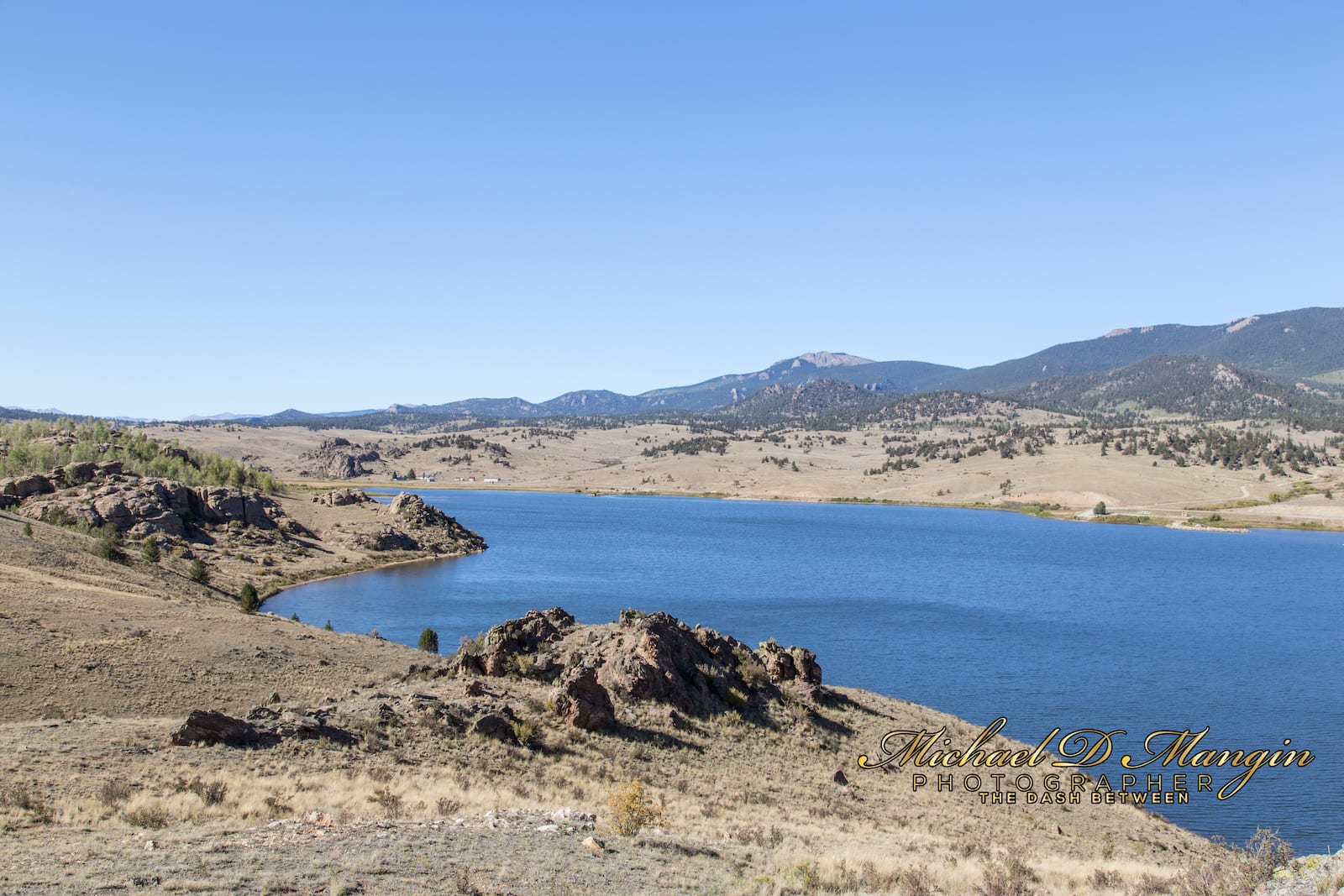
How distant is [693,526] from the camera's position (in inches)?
5453

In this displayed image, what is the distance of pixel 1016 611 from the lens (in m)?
67.6

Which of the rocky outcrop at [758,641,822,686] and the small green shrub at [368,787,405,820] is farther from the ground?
the small green shrub at [368,787,405,820]

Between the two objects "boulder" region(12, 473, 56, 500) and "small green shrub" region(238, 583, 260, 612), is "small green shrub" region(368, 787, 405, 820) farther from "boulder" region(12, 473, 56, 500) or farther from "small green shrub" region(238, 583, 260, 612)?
"boulder" region(12, 473, 56, 500)

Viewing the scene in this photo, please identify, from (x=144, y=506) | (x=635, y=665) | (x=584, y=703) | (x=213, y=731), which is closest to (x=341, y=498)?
(x=144, y=506)

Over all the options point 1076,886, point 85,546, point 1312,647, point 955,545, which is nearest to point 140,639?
point 85,546

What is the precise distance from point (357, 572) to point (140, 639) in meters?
49.9

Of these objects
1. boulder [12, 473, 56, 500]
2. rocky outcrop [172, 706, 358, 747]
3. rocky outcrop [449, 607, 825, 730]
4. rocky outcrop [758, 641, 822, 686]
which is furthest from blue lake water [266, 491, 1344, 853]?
rocky outcrop [172, 706, 358, 747]

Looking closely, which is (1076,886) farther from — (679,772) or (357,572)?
(357,572)

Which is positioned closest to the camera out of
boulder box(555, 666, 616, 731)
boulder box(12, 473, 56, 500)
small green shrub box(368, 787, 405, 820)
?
small green shrub box(368, 787, 405, 820)

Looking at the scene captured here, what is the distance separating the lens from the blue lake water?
38531 mm

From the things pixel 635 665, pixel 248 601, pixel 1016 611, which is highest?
pixel 635 665

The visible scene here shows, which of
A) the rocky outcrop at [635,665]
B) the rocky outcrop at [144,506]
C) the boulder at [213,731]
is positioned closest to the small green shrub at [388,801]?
the boulder at [213,731]

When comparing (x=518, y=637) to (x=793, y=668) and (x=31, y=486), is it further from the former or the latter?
(x=31, y=486)

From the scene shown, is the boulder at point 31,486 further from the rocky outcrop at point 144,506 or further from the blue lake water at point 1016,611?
the blue lake water at point 1016,611
